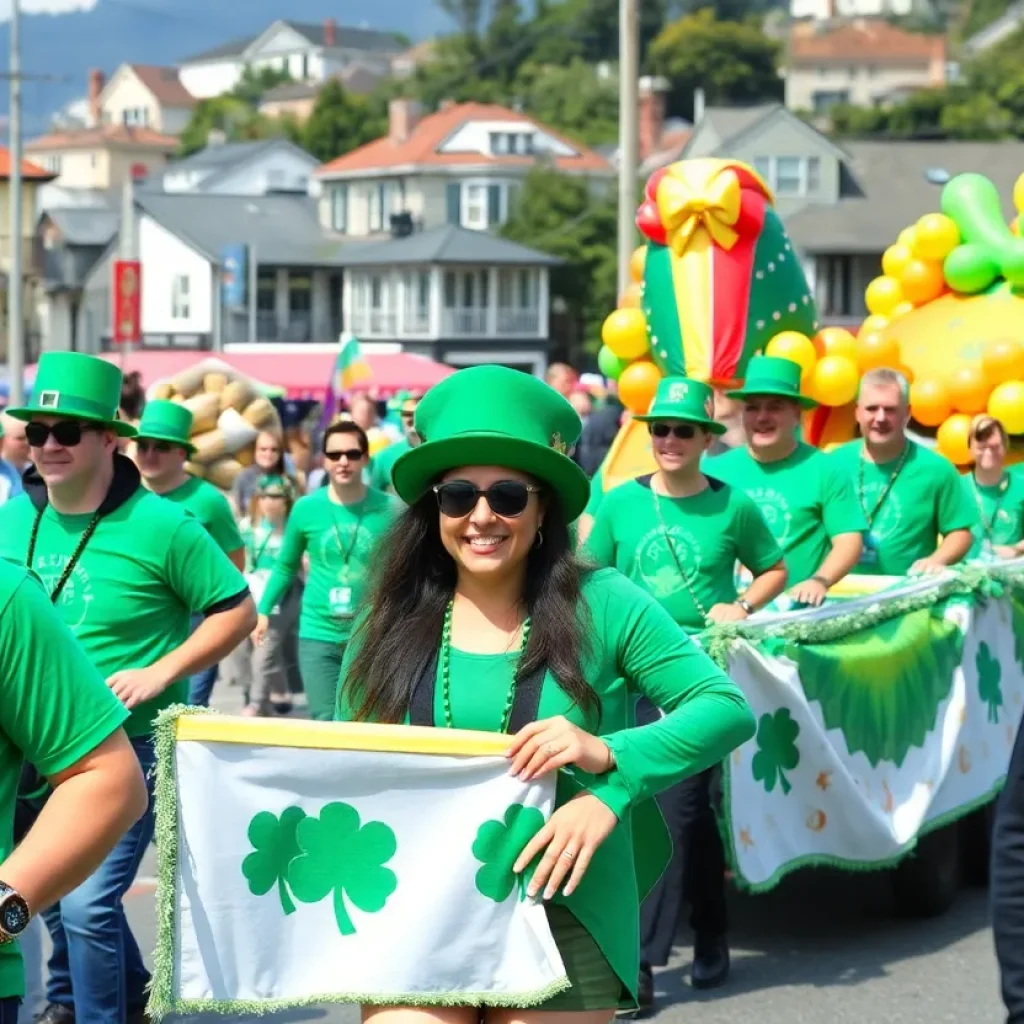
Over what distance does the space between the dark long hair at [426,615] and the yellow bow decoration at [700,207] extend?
7.87 meters

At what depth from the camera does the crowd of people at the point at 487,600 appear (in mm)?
3109

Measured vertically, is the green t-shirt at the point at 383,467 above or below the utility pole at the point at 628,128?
below

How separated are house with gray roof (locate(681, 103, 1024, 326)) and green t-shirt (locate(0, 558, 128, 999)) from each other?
2599 inches

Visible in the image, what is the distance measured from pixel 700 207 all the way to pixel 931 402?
157cm

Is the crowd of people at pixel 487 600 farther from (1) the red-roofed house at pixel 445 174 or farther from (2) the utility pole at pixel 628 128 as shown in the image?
(1) the red-roofed house at pixel 445 174

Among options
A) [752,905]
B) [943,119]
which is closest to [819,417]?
[752,905]

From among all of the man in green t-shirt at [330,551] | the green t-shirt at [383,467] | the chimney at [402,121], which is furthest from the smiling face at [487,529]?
the chimney at [402,121]

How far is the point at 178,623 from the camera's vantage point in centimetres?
620

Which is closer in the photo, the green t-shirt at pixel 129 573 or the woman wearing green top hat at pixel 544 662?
the woman wearing green top hat at pixel 544 662

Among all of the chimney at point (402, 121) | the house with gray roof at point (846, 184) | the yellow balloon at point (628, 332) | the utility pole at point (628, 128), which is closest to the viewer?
the yellow balloon at point (628, 332)

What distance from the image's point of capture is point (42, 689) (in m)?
2.99

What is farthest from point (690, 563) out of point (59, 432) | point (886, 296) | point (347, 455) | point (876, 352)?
point (886, 296)

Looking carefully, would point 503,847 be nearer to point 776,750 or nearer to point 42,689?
point 42,689

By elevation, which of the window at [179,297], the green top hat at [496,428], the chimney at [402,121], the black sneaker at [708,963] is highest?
the chimney at [402,121]
